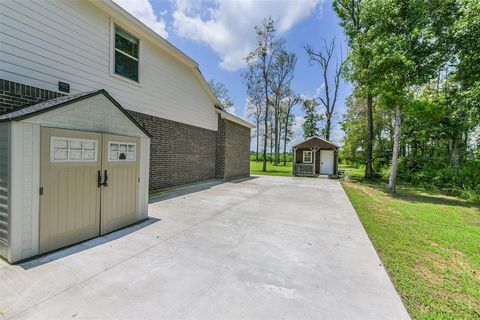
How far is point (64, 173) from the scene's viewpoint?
334 cm

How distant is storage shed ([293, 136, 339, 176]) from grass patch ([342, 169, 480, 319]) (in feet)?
41.2

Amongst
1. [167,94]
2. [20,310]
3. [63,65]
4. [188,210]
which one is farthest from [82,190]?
[167,94]

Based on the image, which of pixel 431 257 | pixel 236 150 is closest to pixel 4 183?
pixel 431 257

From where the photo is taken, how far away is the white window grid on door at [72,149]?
3.25 metres

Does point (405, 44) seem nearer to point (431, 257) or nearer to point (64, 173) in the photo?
point (431, 257)

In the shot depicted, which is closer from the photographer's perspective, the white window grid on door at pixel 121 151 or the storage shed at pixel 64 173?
the storage shed at pixel 64 173

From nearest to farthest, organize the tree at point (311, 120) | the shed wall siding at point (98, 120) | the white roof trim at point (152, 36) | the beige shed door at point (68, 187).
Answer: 1. the beige shed door at point (68, 187)
2. the shed wall siding at point (98, 120)
3. the white roof trim at point (152, 36)
4. the tree at point (311, 120)

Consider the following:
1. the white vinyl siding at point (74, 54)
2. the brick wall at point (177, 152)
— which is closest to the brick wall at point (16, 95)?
the white vinyl siding at point (74, 54)

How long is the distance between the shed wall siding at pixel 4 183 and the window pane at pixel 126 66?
4.36m

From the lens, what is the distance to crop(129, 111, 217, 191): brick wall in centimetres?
807

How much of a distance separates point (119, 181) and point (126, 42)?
5.04 m

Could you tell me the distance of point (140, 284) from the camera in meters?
2.57

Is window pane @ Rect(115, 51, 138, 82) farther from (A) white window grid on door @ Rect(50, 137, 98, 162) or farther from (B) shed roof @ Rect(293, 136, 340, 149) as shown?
(B) shed roof @ Rect(293, 136, 340, 149)

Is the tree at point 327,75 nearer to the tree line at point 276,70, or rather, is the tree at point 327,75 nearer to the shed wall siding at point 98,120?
the tree line at point 276,70
